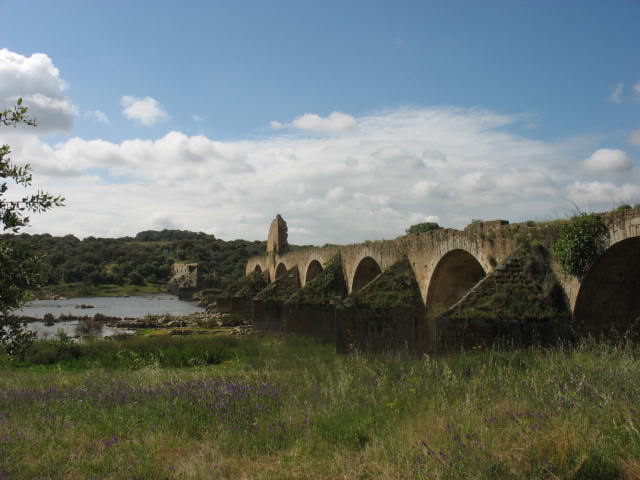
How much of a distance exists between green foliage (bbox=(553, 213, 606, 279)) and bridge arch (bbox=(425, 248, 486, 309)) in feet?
12.5

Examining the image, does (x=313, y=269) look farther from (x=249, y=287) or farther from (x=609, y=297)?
(x=609, y=297)

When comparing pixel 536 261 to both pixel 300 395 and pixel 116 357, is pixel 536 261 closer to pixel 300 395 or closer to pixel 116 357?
pixel 300 395

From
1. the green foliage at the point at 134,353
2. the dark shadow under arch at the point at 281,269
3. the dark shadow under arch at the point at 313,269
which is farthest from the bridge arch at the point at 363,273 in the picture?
the dark shadow under arch at the point at 281,269

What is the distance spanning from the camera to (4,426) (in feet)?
15.1

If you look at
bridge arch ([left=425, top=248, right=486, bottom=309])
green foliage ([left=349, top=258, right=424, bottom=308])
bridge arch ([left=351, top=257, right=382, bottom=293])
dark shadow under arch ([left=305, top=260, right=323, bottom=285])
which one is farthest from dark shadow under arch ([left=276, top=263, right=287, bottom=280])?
bridge arch ([left=425, top=248, right=486, bottom=309])

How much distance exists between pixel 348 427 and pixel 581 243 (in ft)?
17.4

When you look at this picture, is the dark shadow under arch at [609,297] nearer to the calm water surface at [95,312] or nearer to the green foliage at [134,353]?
the green foliage at [134,353]

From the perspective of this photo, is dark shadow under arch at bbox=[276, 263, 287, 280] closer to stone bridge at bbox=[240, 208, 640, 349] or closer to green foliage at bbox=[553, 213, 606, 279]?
stone bridge at bbox=[240, 208, 640, 349]

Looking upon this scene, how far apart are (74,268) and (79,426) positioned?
7012 cm

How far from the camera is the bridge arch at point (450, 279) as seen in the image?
11727 mm

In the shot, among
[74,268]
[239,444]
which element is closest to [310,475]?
[239,444]

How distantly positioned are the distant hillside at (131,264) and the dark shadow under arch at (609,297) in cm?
5666

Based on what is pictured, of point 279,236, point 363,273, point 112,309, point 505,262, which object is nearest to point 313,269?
point 363,273

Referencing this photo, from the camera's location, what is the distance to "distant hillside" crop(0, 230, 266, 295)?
212 feet
